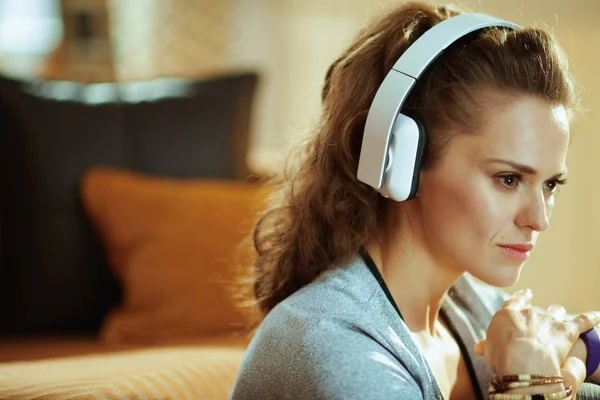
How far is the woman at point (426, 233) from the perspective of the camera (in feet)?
3.16

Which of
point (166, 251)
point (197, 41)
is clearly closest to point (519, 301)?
point (166, 251)

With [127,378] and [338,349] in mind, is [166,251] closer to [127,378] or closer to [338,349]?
[127,378]

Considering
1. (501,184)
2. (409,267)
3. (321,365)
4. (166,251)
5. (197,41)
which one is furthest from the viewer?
(197,41)

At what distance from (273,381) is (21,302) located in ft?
3.65

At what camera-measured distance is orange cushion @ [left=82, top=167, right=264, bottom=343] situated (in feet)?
6.08

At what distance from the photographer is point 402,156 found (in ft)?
3.33

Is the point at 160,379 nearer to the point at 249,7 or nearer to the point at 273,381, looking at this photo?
the point at 273,381

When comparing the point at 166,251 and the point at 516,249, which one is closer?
the point at 516,249

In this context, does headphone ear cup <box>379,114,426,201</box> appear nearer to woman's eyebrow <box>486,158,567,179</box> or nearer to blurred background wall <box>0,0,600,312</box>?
woman's eyebrow <box>486,158,567,179</box>

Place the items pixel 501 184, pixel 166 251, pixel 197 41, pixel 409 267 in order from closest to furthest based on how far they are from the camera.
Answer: pixel 501 184, pixel 409 267, pixel 166 251, pixel 197 41

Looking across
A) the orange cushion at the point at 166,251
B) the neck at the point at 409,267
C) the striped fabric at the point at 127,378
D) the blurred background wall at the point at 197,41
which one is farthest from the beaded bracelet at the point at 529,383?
the blurred background wall at the point at 197,41

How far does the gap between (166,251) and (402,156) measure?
100 cm

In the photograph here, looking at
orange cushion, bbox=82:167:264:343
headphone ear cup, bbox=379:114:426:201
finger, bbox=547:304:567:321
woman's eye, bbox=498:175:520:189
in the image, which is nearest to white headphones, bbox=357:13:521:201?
headphone ear cup, bbox=379:114:426:201

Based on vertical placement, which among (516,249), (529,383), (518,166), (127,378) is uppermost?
(518,166)
